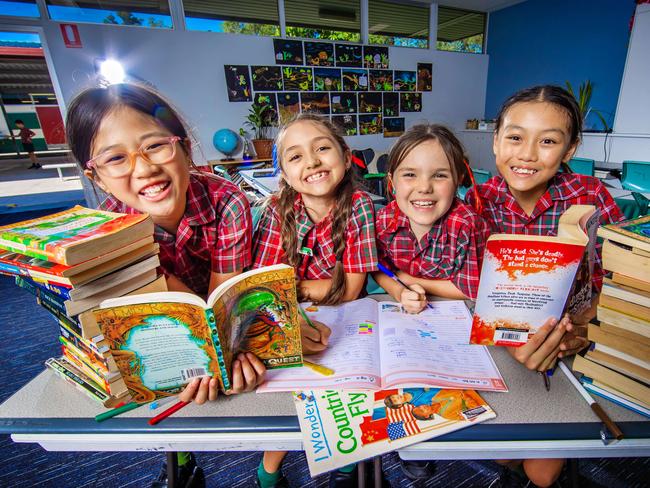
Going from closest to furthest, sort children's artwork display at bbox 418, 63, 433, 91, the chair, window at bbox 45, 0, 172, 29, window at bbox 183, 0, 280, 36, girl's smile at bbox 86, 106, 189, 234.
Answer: girl's smile at bbox 86, 106, 189, 234
the chair
window at bbox 45, 0, 172, 29
window at bbox 183, 0, 280, 36
children's artwork display at bbox 418, 63, 433, 91

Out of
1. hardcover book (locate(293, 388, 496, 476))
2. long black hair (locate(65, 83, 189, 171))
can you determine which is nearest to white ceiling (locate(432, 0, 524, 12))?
long black hair (locate(65, 83, 189, 171))

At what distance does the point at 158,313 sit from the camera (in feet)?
1.74

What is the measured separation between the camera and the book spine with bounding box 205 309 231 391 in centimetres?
52

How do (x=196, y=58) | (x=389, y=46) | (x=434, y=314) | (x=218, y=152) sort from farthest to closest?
(x=389, y=46)
(x=218, y=152)
(x=196, y=58)
(x=434, y=314)

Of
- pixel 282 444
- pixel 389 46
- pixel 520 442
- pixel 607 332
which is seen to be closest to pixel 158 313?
pixel 282 444

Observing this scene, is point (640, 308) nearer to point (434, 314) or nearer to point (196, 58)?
point (434, 314)

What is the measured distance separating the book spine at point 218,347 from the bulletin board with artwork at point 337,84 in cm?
411

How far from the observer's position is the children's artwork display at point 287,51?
448 centimetres

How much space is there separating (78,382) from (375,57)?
18.2 ft

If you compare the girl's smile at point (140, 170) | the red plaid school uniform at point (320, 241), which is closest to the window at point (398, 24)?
the red plaid school uniform at point (320, 241)

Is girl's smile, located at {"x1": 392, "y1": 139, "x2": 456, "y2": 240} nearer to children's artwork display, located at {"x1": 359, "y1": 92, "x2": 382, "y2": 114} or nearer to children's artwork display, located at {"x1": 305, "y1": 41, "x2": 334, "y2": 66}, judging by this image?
children's artwork display, located at {"x1": 305, "y1": 41, "x2": 334, "y2": 66}

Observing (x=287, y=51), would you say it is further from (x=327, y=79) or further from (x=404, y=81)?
(x=404, y=81)

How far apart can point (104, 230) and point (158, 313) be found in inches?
7.5

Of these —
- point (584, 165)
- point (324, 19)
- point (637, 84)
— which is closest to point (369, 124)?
point (324, 19)
